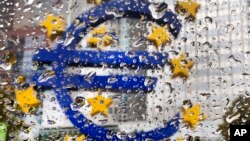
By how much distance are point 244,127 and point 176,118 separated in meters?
0.43

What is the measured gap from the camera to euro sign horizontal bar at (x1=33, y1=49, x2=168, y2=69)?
1750 mm

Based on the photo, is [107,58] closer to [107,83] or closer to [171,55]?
[107,83]

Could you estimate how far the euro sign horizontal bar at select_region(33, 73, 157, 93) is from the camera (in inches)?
68.6

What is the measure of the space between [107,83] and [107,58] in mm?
146

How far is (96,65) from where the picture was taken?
1.84 meters

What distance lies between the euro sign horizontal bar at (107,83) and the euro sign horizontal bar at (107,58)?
78 millimetres

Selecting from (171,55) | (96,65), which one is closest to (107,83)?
(96,65)

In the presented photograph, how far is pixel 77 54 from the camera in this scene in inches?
72.4

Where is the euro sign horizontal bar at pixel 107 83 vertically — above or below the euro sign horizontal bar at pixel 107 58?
below

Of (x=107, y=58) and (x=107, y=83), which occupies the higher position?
(x=107, y=58)

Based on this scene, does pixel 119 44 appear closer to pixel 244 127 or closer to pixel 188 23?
pixel 188 23

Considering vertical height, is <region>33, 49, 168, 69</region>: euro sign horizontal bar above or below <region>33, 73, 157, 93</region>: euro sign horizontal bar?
above

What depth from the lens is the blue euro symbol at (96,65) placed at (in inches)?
67.5

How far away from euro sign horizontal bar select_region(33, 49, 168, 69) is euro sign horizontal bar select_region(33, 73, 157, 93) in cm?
8
